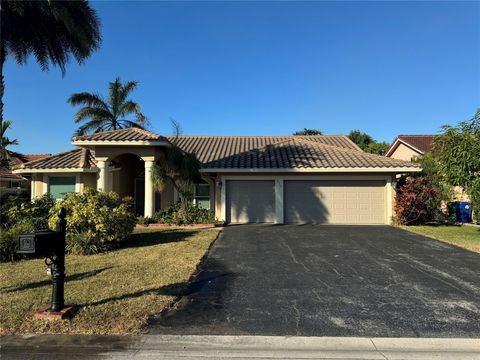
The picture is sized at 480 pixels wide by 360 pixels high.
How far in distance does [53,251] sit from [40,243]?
287mm

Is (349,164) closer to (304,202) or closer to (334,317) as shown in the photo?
(304,202)

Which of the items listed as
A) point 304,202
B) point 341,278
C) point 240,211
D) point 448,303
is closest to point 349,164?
point 304,202

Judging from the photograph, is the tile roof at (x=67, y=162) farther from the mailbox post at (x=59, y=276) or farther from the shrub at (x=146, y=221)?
the mailbox post at (x=59, y=276)

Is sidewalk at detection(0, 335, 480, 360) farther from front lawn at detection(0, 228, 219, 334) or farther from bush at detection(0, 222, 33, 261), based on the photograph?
bush at detection(0, 222, 33, 261)

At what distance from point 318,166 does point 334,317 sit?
12.4 meters

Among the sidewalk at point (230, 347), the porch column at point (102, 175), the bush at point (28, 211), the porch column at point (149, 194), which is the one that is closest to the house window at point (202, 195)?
the porch column at point (149, 194)

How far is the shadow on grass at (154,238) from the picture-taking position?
37.5 feet

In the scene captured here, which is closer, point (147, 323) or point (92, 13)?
point (147, 323)

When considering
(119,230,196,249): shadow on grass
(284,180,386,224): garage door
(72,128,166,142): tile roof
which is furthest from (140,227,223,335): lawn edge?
(284,180,386,224): garage door

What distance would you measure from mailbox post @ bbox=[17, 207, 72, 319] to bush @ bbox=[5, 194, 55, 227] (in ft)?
18.7

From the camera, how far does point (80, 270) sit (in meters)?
7.96

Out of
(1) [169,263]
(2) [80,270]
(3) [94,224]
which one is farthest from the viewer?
(3) [94,224]

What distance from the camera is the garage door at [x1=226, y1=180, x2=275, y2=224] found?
17656mm

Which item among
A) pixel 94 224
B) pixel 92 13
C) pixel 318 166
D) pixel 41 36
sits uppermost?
pixel 92 13
